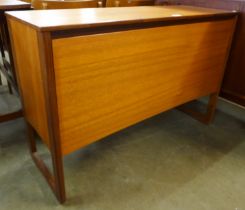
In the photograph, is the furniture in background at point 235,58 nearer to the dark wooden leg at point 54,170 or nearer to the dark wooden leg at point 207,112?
the dark wooden leg at point 207,112

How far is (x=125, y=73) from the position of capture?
3.80 ft

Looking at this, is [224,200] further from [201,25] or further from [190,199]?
[201,25]

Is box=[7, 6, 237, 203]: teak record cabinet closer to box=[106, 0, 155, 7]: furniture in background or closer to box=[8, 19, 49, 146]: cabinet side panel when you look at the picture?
box=[8, 19, 49, 146]: cabinet side panel

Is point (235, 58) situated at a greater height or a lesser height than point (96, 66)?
lesser

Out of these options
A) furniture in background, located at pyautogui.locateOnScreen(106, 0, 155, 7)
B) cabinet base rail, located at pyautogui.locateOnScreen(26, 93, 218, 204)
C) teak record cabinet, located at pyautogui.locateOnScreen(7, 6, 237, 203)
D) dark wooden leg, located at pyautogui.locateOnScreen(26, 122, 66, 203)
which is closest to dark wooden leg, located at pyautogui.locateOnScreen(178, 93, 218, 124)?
cabinet base rail, located at pyautogui.locateOnScreen(26, 93, 218, 204)

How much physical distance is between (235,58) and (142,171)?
1.13 m

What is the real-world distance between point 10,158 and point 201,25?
136cm

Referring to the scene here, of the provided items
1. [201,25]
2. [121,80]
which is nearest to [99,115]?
[121,80]

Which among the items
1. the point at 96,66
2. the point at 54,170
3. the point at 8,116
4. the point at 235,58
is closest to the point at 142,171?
the point at 54,170

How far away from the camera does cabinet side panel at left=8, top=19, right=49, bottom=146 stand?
0.97 meters

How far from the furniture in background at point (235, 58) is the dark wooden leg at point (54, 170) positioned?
148cm

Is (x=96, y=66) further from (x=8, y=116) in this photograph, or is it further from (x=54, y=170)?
(x=8, y=116)

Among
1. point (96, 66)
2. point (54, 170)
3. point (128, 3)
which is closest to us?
point (96, 66)

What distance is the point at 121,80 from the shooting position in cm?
116
